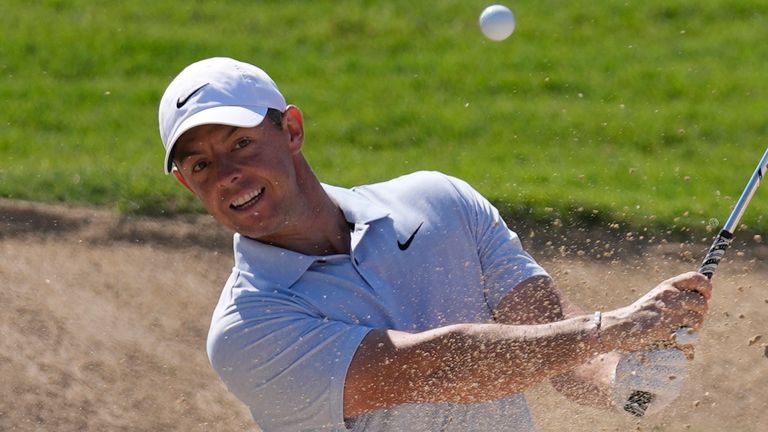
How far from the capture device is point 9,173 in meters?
6.54

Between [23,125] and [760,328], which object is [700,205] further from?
[23,125]

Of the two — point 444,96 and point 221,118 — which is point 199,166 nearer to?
point 221,118

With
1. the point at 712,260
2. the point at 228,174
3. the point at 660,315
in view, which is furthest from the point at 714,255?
the point at 228,174

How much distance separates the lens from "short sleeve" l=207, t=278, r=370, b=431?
275 cm

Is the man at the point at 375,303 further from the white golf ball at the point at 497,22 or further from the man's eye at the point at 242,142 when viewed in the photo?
the white golf ball at the point at 497,22

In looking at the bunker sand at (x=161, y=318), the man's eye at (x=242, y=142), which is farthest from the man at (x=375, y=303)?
the bunker sand at (x=161, y=318)

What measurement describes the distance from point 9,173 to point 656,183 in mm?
3074

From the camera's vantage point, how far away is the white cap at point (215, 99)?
2.84 meters

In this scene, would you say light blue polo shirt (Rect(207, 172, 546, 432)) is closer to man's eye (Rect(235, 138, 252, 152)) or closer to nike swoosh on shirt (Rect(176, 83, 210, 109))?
man's eye (Rect(235, 138, 252, 152))

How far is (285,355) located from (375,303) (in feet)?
0.76

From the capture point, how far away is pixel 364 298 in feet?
9.45

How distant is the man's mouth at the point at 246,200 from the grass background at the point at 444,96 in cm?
323

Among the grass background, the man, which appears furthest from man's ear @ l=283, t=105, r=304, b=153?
the grass background

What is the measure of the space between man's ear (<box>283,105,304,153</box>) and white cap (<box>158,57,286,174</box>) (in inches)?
1.3
